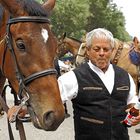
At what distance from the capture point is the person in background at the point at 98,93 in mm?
3568

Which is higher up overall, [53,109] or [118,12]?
[53,109]

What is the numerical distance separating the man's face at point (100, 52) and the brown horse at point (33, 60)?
0.34m

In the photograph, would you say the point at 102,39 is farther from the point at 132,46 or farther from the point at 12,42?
the point at 132,46

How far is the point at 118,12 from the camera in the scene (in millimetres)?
63188

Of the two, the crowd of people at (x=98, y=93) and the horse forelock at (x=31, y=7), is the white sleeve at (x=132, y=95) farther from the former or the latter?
the horse forelock at (x=31, y=7)

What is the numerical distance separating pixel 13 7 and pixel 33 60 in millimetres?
475

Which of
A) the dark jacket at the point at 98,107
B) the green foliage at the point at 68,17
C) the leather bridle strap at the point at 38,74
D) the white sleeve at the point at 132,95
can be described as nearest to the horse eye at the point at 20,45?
the leather bridle strap at the point at 38,74

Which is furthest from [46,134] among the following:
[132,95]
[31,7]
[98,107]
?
[31,7]

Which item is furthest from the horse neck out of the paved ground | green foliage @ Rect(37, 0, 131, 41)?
green foliage @ Rect(37, 0, 131, 41)

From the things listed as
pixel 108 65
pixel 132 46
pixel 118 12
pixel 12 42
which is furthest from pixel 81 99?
Result: pixel 118 12

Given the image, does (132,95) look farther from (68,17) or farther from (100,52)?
(68,17)

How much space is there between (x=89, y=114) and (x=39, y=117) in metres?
0.58

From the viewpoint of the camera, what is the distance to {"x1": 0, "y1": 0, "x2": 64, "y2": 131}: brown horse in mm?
3156

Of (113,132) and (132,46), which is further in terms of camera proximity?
(132,46)
